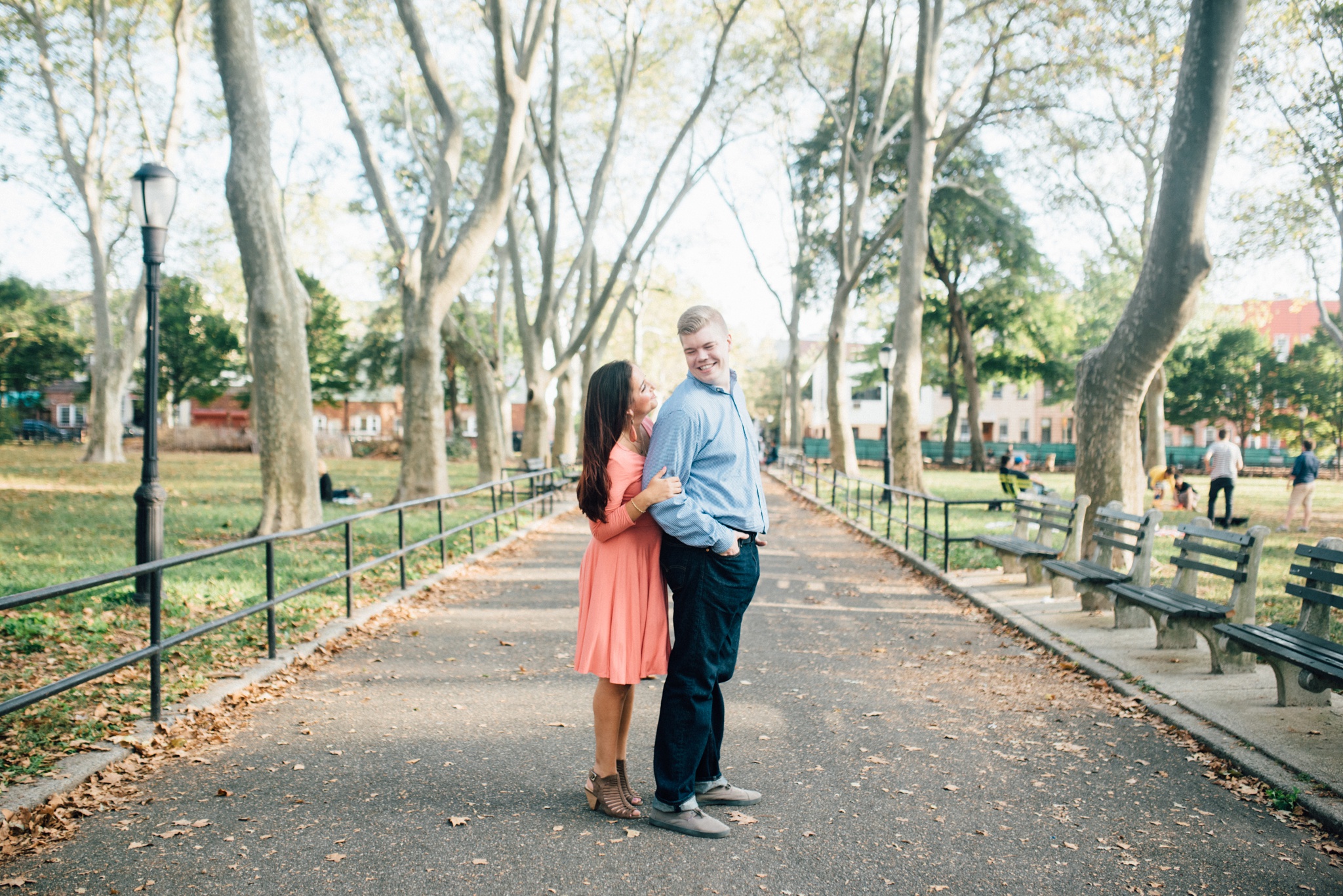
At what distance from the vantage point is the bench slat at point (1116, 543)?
771cm

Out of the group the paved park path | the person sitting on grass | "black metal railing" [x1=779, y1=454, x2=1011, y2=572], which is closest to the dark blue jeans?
the paved park path

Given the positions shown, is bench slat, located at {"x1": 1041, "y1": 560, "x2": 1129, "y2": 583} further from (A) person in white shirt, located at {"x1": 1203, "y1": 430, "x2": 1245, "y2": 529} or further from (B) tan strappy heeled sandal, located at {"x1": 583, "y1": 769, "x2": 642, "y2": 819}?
(A) person in white shirt, located at {"x1": 1203, "y1": 430, "x2": 1245, "y2": 529}

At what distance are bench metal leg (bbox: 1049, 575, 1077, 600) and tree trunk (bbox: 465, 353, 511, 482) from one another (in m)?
15.4

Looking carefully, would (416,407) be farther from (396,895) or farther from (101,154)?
(101,154)

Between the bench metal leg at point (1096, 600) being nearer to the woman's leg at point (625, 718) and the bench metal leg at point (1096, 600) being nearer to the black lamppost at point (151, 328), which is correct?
the woman's leg at point (625, 718)

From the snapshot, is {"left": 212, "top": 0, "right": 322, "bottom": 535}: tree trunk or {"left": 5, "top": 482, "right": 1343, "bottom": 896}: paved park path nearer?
{"left": 5, "top": 482, "right": 1343, "bottom": 896}: paved park path

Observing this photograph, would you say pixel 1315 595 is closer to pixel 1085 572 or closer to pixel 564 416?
pixel 1085 572

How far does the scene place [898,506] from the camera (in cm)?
1736

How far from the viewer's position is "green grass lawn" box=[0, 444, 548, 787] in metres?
5.40

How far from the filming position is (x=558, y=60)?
19641mm

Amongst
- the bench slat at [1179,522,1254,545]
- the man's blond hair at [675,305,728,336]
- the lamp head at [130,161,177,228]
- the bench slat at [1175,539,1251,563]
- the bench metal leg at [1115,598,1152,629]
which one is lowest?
the bench metal leg at [1115,598,1152,629]

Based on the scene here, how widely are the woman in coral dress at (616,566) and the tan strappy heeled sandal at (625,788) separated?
1.7 inches

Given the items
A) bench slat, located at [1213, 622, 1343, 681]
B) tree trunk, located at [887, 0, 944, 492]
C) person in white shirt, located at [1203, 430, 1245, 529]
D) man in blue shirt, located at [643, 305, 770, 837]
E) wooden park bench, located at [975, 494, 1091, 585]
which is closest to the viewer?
man in blue shirt, located at [643, 305, 770, 837]

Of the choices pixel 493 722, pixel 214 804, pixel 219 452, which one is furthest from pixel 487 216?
pixel 219 452
